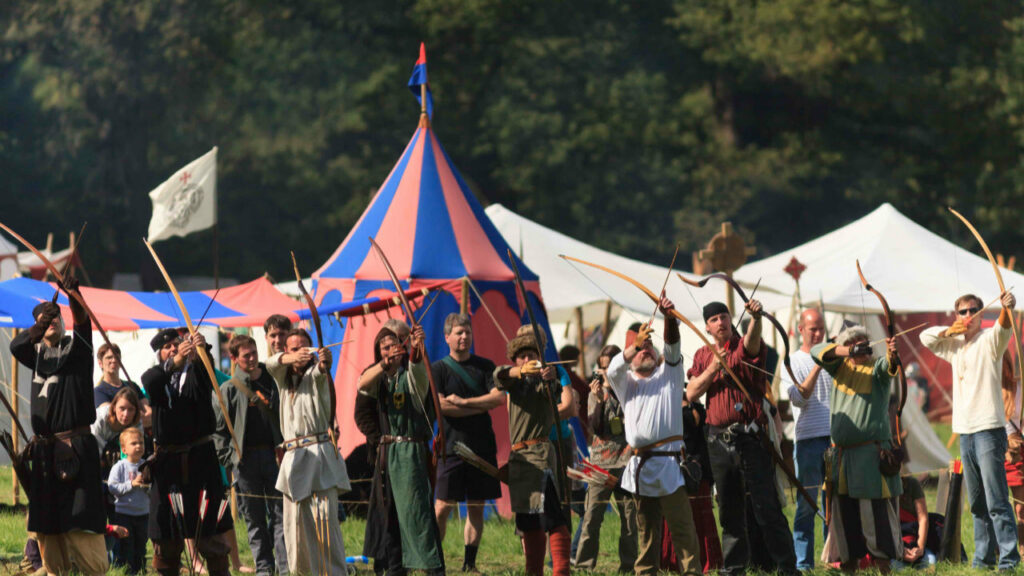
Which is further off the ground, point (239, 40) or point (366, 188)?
point (239, 40)

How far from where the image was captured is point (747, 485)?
7117 mm

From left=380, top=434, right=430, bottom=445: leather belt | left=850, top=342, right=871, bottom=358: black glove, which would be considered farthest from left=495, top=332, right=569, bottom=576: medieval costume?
left=850, top=342, right=871, bottom=358: black glove

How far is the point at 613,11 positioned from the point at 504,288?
24.1 metres

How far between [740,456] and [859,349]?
2.61 ft

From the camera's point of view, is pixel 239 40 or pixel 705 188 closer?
pixel 705 188

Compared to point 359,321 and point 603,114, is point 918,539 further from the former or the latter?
point 603,114

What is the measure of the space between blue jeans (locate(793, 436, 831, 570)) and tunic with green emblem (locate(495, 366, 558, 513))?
159cm

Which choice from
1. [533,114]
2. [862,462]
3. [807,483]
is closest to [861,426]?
[862,462]

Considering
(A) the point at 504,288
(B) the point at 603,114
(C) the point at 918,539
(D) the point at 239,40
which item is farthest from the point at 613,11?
(C) the point at 918,539

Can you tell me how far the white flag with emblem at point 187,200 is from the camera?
1234 cm

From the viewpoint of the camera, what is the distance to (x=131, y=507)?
7.46 metres

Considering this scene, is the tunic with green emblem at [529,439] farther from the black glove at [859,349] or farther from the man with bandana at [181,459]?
the black glove at [859,349]

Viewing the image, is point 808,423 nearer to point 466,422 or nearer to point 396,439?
point 466,422

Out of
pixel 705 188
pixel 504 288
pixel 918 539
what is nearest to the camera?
pixel 918 539
